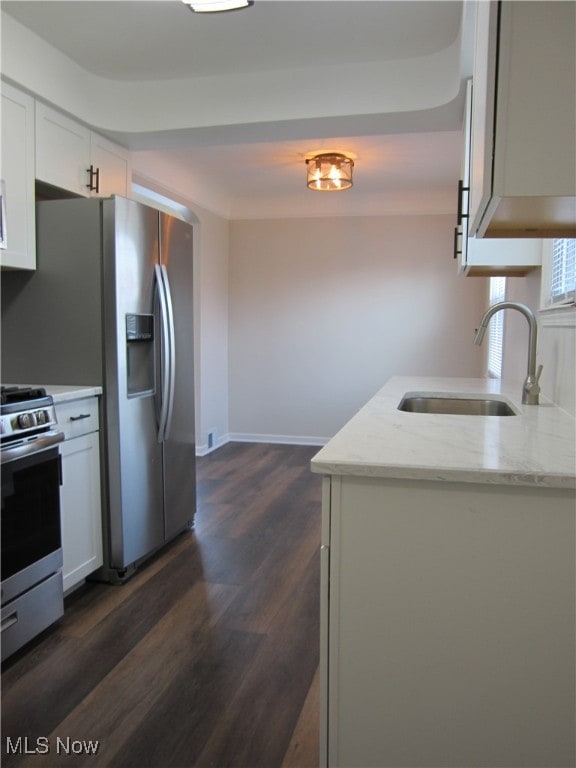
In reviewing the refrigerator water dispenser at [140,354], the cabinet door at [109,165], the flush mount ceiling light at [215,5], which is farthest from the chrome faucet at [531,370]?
the cabinet door at [109,165]

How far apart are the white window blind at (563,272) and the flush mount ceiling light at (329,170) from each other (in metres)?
2.22

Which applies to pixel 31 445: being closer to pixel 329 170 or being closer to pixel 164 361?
pixel 164 361

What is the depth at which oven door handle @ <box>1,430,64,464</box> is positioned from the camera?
192 cm

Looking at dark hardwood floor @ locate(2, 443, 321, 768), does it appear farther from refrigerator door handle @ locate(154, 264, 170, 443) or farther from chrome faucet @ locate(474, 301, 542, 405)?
chrome faucet @ locate(474, 301, 542, 405)

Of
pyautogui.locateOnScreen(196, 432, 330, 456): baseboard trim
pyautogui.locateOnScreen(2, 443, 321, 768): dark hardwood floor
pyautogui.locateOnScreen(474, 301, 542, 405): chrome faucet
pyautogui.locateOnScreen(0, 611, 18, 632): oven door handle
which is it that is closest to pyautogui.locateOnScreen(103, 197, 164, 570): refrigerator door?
pyautogui.locateOnScreen(2, 443, 321, 768): dark hardwood floor

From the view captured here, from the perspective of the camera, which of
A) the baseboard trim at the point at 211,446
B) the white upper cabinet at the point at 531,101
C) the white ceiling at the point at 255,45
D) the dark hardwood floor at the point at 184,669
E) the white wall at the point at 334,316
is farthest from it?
the white wall at the point at 334,316

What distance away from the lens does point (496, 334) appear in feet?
14.1

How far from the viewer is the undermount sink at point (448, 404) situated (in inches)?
93.8

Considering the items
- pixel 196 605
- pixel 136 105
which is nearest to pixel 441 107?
pixel 136 105

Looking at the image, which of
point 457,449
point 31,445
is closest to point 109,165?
point 31,445

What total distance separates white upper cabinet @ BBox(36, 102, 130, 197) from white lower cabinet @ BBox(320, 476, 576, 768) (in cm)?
222

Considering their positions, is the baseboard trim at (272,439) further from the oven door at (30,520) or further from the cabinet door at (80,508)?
the oven door at (30,520)

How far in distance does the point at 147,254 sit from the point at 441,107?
153cm

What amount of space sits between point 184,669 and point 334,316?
13.7ft
